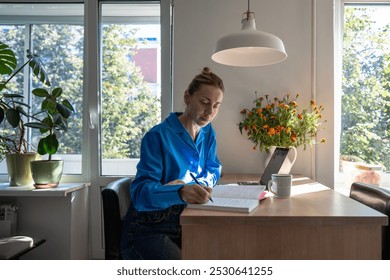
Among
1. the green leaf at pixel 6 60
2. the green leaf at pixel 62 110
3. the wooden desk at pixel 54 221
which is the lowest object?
the wooden desk at pixel 54 221

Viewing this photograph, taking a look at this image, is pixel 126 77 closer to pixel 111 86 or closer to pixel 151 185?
pixel 111 86

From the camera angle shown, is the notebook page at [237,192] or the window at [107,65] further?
the window at [107,65]

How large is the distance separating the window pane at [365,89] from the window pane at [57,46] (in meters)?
2.08

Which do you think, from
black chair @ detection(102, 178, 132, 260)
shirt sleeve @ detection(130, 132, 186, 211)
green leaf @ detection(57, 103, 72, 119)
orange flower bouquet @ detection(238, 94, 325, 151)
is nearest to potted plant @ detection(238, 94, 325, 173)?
orange flower bouquet @ detection(238, 94, 325, 151)

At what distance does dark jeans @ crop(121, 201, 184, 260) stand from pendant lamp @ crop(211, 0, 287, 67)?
2.41 ft

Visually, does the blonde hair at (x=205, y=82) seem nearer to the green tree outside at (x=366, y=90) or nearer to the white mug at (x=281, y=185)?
the white mug at (x=281, y=185)

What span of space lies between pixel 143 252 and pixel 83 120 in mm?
1621

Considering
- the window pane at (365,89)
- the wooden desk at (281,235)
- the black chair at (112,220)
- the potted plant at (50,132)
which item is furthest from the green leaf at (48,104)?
the window pane at (365,89)

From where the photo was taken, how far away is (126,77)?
276 cm

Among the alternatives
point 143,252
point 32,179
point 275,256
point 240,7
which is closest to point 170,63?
point 240,7

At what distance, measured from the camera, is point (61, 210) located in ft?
8.36

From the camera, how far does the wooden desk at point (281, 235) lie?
1.14 m

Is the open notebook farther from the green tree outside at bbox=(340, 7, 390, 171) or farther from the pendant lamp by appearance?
the green tree outside at bbox=(340, 7, 390, 171)

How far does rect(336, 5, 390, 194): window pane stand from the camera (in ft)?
9.03
